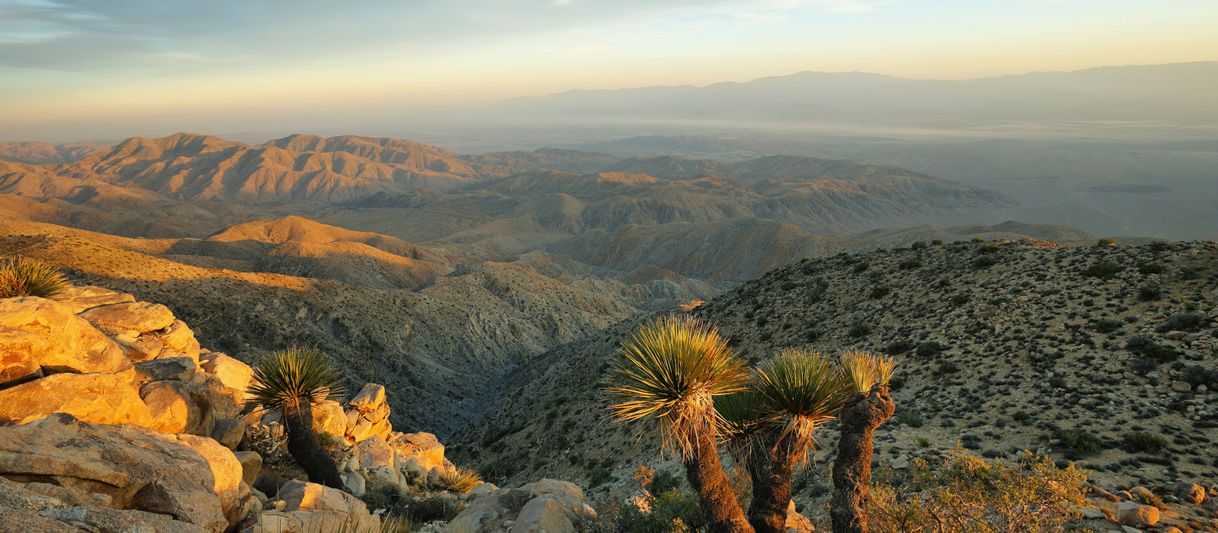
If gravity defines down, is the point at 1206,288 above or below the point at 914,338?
above

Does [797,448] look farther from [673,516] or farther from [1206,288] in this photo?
[1206,288]

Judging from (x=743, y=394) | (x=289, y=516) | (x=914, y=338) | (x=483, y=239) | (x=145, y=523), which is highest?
(x=145, y=523)

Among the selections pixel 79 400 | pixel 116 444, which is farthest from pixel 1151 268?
pixel 79 400

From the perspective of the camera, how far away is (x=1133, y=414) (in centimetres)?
1191

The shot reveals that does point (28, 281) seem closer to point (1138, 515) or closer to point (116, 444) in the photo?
point (116, 444)

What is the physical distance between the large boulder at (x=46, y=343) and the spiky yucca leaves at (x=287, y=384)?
3.54 metres

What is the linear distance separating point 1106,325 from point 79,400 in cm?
2250

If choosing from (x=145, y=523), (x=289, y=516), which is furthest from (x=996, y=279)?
(x=145, y=523)

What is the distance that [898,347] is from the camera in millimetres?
19078

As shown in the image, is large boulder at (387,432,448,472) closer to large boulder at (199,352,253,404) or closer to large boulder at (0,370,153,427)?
large boulder at (199,352,253,404)

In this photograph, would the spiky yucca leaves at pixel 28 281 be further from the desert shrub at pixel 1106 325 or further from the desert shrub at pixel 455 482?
the desert shrub at pixel 1106 325

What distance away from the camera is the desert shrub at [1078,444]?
1093 cm

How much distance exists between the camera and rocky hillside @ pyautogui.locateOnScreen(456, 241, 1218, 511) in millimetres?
11602

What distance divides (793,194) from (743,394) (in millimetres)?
198524
